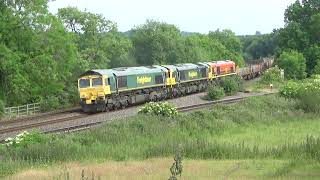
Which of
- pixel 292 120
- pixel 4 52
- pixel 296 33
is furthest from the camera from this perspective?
pixel 296 33

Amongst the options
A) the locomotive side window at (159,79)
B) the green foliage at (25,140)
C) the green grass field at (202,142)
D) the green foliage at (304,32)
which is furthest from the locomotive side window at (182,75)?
the green foliage at (304,32)

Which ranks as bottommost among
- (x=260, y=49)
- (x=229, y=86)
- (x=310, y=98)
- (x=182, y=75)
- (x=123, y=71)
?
(x=310, y=98)

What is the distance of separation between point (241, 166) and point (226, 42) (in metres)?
123

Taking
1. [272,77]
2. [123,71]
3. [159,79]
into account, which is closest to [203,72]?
[272,77]

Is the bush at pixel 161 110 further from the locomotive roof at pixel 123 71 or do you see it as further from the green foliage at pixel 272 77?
the green foliage at pixel 272 77

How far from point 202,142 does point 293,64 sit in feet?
175

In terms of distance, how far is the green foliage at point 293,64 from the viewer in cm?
7519

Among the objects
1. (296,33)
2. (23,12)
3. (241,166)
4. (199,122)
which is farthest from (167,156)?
(296,33)

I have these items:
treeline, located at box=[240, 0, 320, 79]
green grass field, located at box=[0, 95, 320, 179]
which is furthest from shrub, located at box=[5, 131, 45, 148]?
treeline, located at box=[240, 0, 320, 79]

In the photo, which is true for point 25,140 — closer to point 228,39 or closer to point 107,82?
point 107,82

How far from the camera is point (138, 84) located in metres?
45.4

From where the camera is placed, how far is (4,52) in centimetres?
4394

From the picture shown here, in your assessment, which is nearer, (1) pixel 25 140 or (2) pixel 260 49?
(1) pixel 25 140

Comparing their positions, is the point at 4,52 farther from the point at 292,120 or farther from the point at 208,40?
the point at 208,40
